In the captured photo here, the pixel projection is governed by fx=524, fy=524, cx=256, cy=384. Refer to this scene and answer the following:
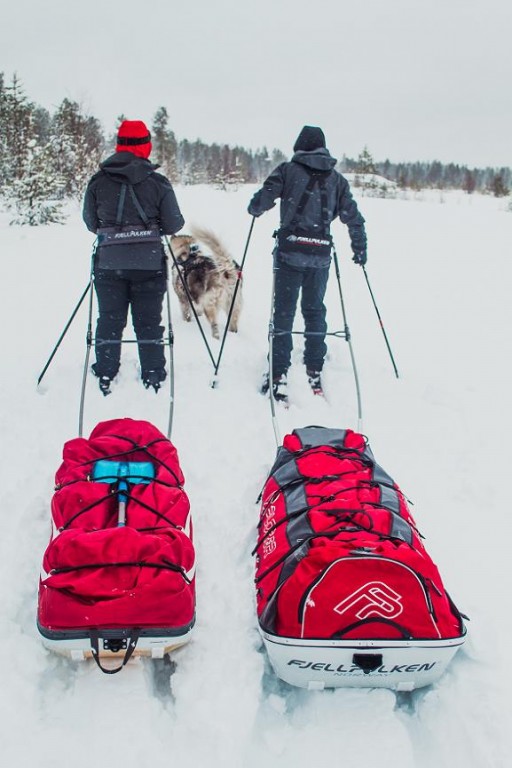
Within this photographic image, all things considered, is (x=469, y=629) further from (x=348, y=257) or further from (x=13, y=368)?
(x=348, y=257)

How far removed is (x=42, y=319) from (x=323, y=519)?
16.2 ft

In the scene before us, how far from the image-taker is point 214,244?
600 cm

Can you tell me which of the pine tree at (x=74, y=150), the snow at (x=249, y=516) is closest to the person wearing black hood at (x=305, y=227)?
the snow at (x=249, y=516)

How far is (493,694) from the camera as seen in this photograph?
220 centimetres

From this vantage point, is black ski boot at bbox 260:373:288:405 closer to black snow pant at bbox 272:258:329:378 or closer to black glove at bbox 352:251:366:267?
black snow pant at bbox 272:258:329:378

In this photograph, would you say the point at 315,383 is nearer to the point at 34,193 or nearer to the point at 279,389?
the point at 279,389

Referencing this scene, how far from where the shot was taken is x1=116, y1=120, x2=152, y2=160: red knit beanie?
13.2ft

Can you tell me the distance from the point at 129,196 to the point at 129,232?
0.28 metres

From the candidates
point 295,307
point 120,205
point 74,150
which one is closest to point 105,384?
point 120,205

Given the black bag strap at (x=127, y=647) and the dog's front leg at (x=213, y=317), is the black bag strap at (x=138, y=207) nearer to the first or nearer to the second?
the dog's front leg at (x=213, y=317)


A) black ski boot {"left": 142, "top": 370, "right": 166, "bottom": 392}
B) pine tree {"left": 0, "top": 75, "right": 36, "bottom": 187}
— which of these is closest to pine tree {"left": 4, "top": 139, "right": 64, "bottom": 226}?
pine tree {"left": 0, "top": 75, "right": 36, "bottom": 187}

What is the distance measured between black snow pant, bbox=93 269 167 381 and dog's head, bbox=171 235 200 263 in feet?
5.61

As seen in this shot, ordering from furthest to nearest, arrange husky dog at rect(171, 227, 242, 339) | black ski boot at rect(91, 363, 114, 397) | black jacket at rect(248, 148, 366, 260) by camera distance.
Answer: husky dog at rect(171, 227, 242, 339) < black ski boot at rect(91, 363, 114, 397) < black jacket at rect(248, 148, 366, 260)

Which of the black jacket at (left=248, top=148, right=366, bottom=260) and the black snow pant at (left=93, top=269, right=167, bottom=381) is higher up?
the black jacket at (left=248, top=148, right=366, bottom=260)
